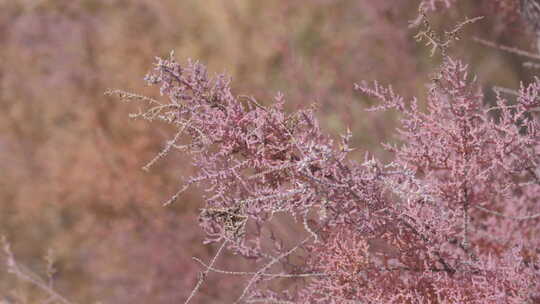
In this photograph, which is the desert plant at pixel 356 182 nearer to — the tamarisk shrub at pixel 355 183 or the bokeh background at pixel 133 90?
the tamarisk shrub at pixel 355 183

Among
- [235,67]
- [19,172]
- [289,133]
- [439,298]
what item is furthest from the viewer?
[235,67]

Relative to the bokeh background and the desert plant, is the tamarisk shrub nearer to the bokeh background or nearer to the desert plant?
the desert plant

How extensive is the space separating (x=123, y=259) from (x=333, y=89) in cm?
273

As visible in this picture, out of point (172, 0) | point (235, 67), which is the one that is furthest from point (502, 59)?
point (172, 0)

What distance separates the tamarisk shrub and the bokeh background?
3.29 metres

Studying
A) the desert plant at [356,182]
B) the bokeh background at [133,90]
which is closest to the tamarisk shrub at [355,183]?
the desert plant at [356,182]

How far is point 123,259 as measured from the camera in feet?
18.2

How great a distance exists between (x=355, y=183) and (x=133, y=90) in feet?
13.9

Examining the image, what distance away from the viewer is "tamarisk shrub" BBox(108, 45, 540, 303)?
5.82 ft

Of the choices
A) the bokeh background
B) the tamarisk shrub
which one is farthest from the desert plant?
the bokeh background

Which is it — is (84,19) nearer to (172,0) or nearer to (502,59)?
(172,0)

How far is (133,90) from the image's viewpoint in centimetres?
564

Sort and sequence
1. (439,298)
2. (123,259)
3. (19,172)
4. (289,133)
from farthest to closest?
1. (19,172)
2. (123,259)
3. (439,298)
4. (289,133)

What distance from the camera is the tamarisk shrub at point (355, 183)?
1775mm
